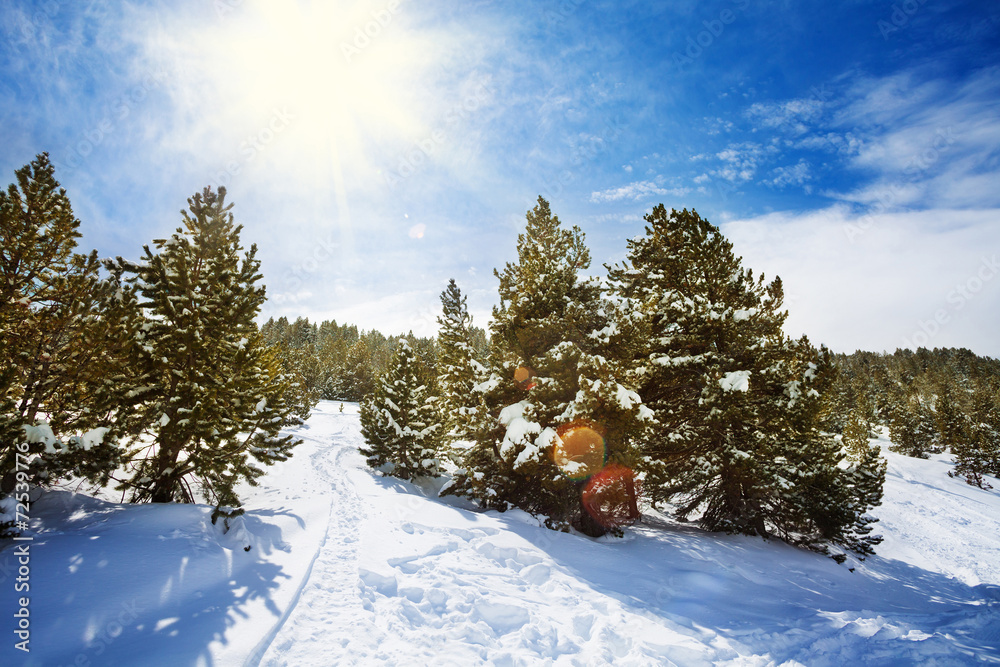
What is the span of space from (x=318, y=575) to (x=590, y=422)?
294 inches

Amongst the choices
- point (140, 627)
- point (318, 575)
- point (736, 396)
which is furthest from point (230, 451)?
point (736, 396)

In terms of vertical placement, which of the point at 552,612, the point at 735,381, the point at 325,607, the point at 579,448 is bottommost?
the point at 552,612

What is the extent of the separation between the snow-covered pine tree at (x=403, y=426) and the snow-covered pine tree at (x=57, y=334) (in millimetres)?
13352

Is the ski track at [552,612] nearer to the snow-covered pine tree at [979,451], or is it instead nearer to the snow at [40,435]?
the snow at [40,435]

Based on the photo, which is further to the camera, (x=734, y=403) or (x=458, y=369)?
(x=458, y=369)

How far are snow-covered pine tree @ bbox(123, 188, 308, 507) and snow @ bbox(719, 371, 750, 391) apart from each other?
12880 mm

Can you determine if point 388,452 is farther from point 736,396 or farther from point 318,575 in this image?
point 736,396

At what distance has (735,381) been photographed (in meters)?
11.6

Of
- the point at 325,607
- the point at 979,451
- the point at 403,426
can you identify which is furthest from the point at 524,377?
the point at 979,451

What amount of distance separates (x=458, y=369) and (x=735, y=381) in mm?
9566

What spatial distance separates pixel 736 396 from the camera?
1176 centimetres

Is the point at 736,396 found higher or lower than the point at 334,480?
higher

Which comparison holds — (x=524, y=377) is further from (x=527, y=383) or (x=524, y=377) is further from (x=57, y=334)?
(x=57, y=334)

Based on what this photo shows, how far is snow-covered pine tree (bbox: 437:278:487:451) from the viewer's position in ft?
47.3
